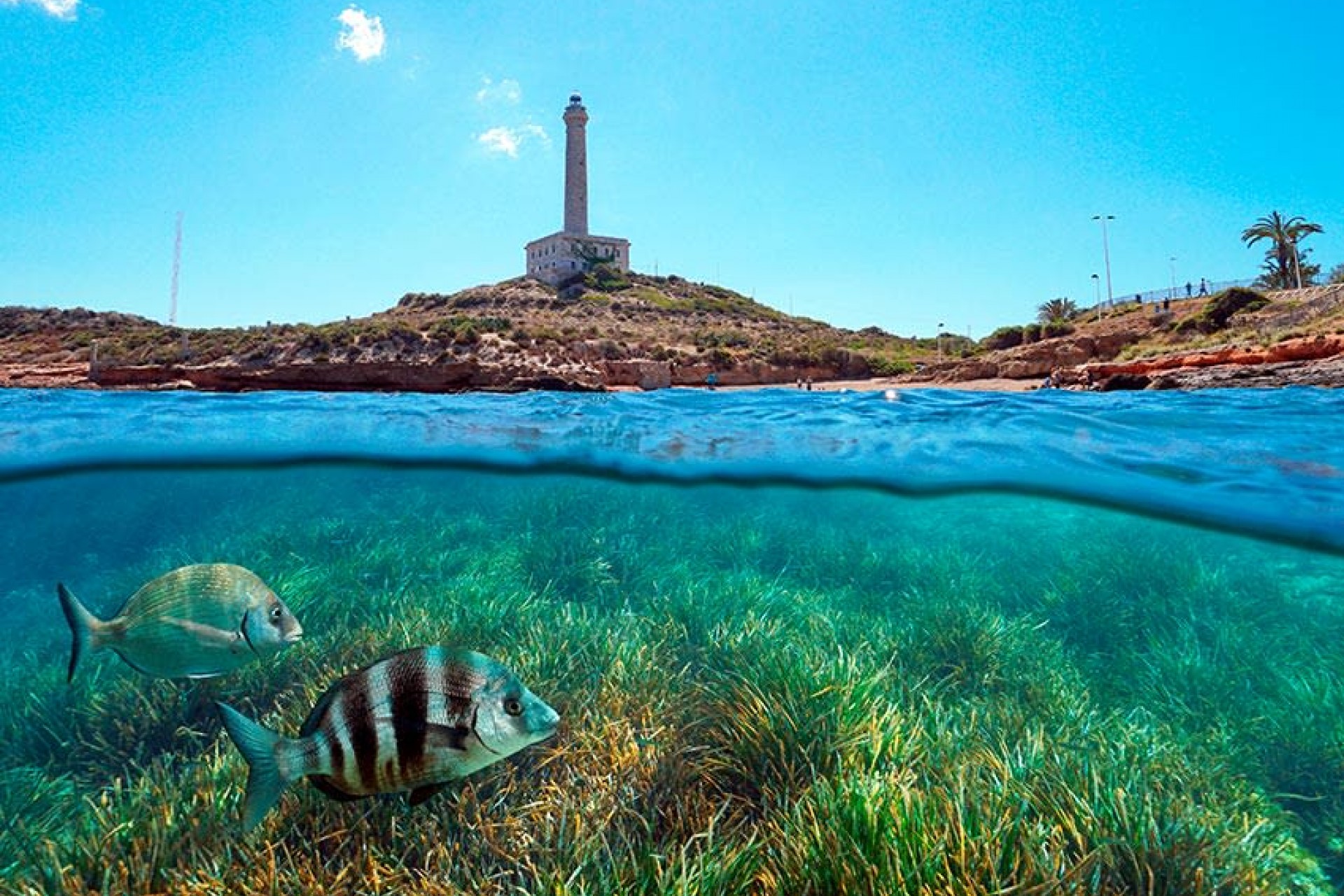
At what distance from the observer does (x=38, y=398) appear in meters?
20.1

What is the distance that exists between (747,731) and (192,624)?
3.43 meters

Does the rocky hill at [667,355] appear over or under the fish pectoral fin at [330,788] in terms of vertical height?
over

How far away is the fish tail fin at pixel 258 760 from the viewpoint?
2340 mm

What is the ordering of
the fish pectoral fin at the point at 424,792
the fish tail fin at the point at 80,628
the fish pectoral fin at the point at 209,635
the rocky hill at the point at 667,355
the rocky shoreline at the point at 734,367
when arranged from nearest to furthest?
the fish pectoral fin at the point at 424,792, the fish pectoral fin at the point at 209,635, the fish tail fin at the point at 80,628, the rocky hill at the point at 667,355, the rocky shoreline at the point at 734,367

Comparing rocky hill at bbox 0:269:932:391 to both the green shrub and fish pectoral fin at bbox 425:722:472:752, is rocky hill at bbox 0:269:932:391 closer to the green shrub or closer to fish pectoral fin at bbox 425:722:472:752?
the green shrub

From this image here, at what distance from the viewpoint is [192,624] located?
3199 mm

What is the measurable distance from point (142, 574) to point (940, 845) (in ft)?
51.0

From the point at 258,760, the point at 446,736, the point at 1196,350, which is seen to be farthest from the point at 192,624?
the point at 1196,350

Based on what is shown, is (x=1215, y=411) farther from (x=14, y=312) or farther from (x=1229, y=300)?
(x=14, y=312)

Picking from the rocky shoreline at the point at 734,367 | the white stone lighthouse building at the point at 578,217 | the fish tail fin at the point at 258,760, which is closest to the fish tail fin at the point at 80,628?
the fish tail fin at the point at 258,760

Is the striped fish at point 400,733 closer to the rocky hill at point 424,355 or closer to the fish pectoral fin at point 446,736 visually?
the fish pectoral fin at point 446,736

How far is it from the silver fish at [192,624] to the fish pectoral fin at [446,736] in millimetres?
1291

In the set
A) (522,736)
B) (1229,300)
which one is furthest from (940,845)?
(1229,300)

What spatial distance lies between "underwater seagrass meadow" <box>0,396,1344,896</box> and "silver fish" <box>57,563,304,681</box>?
1173mm
